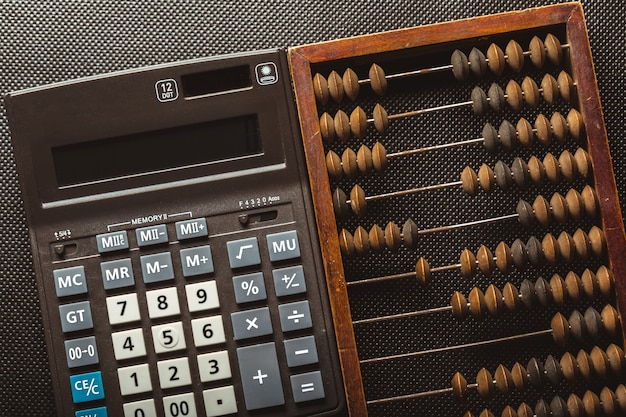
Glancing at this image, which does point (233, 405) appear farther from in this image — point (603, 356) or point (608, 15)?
point (608, 15)

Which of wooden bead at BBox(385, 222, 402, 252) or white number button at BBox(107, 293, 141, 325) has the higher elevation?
wooden bead at BBox(385, 222, 402, 252)

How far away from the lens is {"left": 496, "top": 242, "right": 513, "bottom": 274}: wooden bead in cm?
67

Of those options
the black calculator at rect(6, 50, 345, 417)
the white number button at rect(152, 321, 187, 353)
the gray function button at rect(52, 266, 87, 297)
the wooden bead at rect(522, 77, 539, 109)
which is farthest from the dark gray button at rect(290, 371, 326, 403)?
the wooden bead at rect(522, 77, 539, 109)

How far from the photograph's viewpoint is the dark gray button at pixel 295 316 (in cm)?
66

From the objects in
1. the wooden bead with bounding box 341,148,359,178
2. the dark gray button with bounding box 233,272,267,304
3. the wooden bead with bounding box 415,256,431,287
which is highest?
the wooden bead with bounding box 341,148,359,178

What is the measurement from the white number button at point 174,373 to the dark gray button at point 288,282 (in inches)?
4.1

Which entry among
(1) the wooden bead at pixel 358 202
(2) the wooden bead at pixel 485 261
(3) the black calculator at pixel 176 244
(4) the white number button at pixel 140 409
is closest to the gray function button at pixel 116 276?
(3) the black calculator at pixel 176 244

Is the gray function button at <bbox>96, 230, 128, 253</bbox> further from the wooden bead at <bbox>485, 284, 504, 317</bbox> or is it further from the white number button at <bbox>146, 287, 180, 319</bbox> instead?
the wooden bead at <bbox>485, 284, 504, 317</bbox>

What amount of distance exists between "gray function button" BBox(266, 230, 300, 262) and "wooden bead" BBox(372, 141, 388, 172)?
0.32 ft

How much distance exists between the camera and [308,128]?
0.66 m

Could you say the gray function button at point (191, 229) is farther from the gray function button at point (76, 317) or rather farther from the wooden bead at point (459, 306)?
the wooden bead at point (459, 306)

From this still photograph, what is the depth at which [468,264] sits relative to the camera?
2.22ft

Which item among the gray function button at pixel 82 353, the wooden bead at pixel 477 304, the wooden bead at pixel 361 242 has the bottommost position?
the wooden bead at pixel 477 304

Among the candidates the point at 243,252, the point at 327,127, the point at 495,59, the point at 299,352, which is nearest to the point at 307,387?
the point at 299,352
